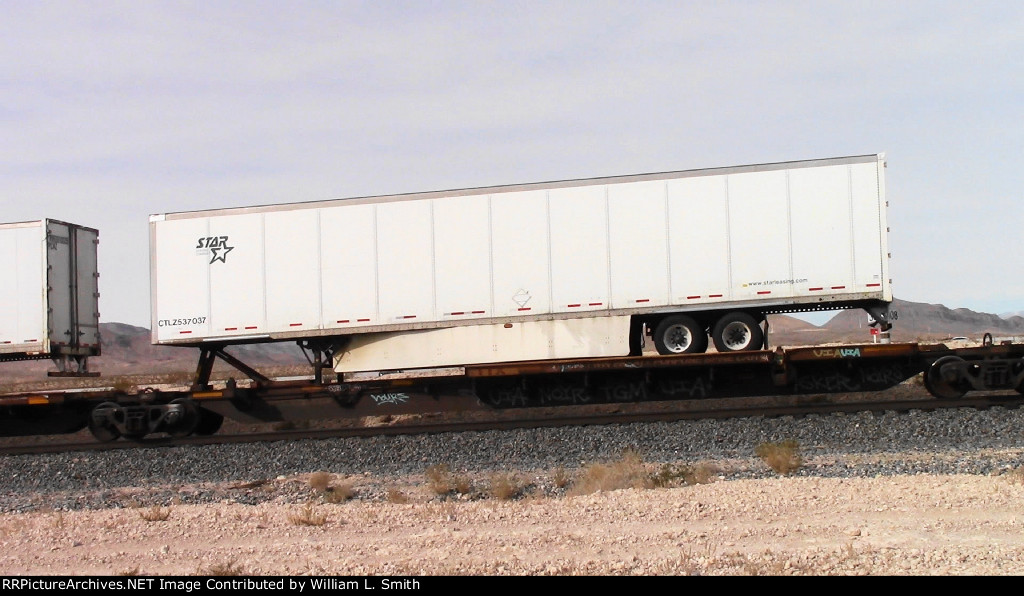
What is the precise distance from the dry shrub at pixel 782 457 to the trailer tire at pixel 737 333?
325cm

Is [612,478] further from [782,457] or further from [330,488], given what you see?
[330,488]

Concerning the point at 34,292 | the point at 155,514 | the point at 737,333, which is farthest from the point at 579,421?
the point at 34,292

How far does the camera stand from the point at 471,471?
11.0m

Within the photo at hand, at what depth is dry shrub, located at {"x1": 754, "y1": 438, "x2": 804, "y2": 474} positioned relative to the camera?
9812 mm

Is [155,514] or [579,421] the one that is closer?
[155,514]

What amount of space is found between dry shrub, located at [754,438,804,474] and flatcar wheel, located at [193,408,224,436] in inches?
345

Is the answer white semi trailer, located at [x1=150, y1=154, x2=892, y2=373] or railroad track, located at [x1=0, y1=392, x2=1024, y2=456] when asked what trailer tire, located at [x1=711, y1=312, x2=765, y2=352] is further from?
railroad track, located at [x1=0, y1=392, x2=1024, y2=456]

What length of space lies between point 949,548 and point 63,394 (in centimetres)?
1290

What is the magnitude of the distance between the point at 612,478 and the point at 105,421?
880cm

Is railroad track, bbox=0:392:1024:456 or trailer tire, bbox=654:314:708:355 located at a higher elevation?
trailer tire, bbox=654:314:708:355

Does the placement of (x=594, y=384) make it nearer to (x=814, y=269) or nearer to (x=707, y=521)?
(x=814, y=269)

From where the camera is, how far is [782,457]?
9.84m

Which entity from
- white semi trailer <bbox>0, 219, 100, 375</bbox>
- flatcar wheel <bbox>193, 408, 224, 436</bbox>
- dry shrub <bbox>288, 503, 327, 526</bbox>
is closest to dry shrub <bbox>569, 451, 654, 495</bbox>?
dry shrub <bbox>288, 503, 327, 526</bbox>
